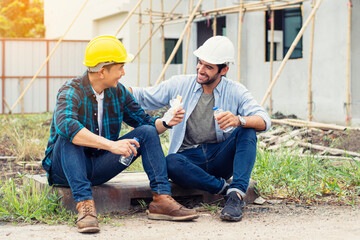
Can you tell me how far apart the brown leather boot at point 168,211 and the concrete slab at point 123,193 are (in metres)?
0.28

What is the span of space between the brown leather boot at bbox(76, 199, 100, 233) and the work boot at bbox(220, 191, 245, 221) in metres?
0.90

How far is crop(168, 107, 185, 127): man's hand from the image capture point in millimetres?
3897

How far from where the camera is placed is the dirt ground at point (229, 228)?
3.30 metres

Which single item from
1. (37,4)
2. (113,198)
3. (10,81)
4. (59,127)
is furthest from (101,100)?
(37,4)

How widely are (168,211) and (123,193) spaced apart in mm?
443

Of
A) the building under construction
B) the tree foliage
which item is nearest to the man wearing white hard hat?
the building under construction

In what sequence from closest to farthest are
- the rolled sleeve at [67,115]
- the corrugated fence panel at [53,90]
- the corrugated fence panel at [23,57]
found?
the rolled sleeve at [67,115] → the corrugated fence panel at [23,57] → the corrugated fence panel at [53,90]

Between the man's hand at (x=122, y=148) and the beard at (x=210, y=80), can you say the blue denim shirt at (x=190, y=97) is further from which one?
the man's hand at (x=122, y=148)

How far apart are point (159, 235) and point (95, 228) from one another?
1.36 ft

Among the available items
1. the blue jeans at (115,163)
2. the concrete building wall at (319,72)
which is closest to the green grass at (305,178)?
the blue jeans at (115,163)

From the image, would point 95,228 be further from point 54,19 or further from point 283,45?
point 54,19

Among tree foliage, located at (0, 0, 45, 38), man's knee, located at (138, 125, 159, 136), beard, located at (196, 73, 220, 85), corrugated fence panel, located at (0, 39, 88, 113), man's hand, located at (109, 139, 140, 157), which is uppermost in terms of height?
tree foliage, located at (0, 0, 45, 38)

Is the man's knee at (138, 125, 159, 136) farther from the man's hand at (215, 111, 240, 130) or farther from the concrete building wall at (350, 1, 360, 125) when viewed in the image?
the concrete building wall at (350, 1, 360, 125)

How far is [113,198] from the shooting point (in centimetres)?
392
